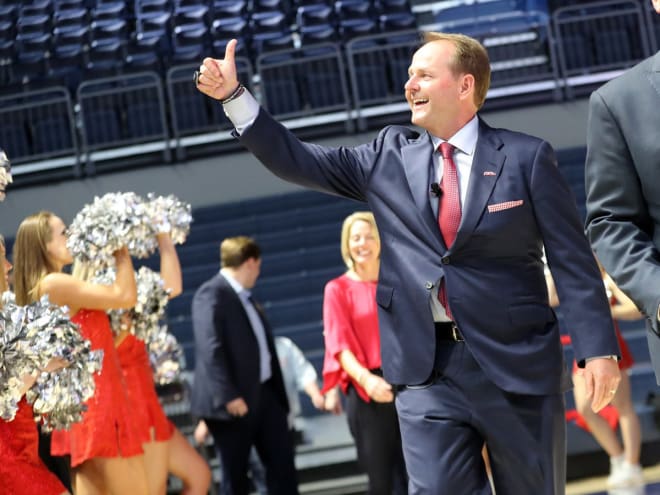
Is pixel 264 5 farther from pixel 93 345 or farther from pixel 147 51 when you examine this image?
pixel 93 345

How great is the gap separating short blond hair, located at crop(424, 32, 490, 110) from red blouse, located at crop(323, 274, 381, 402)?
2.32 m

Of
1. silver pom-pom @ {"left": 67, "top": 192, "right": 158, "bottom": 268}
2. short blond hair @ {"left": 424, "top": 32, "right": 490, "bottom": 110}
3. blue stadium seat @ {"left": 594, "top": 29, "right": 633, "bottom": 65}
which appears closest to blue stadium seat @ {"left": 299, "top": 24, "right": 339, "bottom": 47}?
blue stadium seat @ {"left": 594, "top": 29, "right": 633, "bottom": 65}

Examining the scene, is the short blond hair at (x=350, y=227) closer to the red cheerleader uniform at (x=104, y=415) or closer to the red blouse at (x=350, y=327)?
the red blouse at (x=350, y=327)

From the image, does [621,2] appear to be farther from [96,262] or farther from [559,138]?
[96,262]

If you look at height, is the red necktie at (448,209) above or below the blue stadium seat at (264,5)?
below

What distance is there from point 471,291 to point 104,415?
2098 millimetres

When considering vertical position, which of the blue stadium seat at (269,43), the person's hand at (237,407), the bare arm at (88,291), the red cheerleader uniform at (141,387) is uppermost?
the blue stadium seat at (269,43)

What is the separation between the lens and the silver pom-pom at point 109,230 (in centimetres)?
477

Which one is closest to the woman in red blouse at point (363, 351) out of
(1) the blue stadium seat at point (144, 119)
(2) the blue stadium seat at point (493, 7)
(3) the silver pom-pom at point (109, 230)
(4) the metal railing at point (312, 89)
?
(3) the silver pom-pom at point (109, 230)

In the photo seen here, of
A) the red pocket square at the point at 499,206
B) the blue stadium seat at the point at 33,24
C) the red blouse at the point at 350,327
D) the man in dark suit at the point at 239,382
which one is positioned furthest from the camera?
the blue stadium seat at the point at 33,24

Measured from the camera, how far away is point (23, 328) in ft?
10.4

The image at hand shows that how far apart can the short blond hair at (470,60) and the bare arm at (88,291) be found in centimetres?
186

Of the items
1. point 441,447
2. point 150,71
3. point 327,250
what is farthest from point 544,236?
point 150,71

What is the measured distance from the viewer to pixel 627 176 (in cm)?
254
